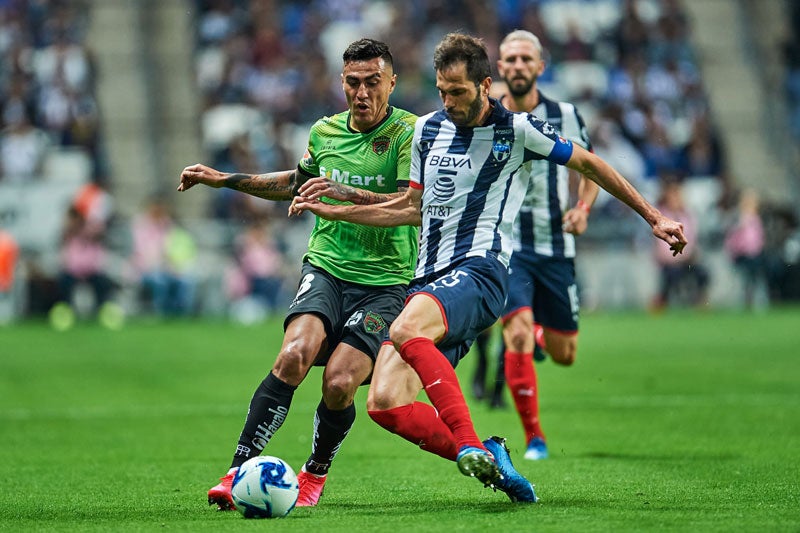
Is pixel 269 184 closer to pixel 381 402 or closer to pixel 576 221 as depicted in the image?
A: pixel 381 402

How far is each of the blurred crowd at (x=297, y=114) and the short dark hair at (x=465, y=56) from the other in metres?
17.8

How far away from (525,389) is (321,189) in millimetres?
3027

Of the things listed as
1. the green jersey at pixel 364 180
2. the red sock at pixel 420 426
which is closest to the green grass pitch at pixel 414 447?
the red sock at pixel 420 426

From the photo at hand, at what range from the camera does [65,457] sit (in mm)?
9547

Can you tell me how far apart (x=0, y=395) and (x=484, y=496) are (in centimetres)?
A: 797

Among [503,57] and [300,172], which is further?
[503,57]

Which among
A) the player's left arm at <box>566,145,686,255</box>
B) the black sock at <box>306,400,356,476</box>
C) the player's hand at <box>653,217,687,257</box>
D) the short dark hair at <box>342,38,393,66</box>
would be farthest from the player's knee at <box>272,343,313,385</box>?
the player's hand at <box>653,217,687,257</box>

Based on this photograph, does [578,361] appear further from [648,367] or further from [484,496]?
[484,496]

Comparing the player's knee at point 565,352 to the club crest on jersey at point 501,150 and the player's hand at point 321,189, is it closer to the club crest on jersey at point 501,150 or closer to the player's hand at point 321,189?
the club crest on jersey at point 501,150

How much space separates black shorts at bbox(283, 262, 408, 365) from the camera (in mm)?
7266

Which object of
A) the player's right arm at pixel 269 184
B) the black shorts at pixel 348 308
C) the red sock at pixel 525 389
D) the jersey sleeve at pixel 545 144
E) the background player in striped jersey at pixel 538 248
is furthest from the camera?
the background player in striped jersey at pixel 538 248

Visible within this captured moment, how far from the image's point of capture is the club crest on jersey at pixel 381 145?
24.6ft

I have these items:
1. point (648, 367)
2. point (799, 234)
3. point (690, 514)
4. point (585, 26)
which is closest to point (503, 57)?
point (690, 514)

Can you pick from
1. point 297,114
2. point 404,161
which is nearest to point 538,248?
point 404,161
